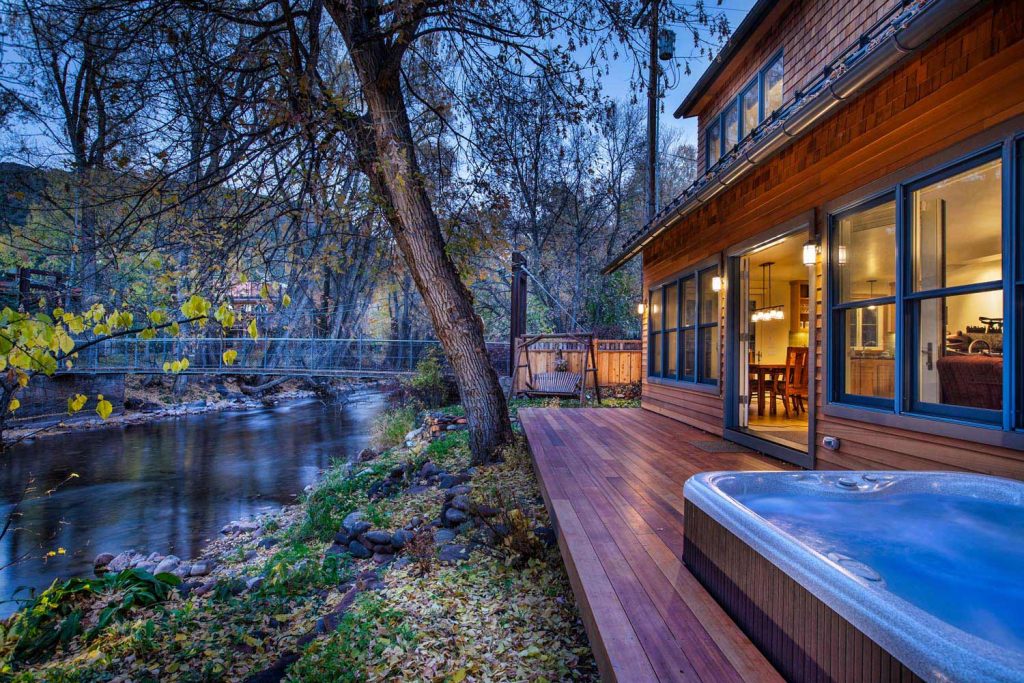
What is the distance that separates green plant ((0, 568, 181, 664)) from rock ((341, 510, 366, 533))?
132cm

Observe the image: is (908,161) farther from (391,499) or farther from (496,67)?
(391,499)

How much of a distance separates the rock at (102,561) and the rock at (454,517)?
11.6 ft

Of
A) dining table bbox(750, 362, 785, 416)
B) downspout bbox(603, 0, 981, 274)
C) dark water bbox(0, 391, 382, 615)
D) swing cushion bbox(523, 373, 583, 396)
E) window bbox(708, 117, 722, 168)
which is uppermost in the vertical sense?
window bbox(708, 117, 722, 168)

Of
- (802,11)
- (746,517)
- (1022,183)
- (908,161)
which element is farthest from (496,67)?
(746,517)

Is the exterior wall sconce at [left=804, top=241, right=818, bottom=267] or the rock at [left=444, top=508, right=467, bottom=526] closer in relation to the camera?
the exterior wall sconce at [left=804, top=241, right=818, bottom=267]

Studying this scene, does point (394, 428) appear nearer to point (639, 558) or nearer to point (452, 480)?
point (452, 480)

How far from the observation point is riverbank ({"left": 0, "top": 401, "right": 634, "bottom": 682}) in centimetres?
240

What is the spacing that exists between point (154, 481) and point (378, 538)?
19.3 feet

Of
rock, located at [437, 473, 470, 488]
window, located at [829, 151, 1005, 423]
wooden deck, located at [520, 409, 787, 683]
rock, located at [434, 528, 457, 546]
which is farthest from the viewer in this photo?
rock, located at [437, 473, 470, 488]

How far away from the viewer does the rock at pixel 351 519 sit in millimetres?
4479

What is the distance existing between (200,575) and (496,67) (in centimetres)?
548

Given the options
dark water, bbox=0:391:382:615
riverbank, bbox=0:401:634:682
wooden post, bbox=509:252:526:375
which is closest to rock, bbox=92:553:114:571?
dark water, bbox=0:391:382:615

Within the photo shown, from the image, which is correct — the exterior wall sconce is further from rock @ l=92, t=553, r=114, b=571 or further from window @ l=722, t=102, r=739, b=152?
rock @ l=92, t=553, r=114, b=571

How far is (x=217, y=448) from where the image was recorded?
10180 millimetres
